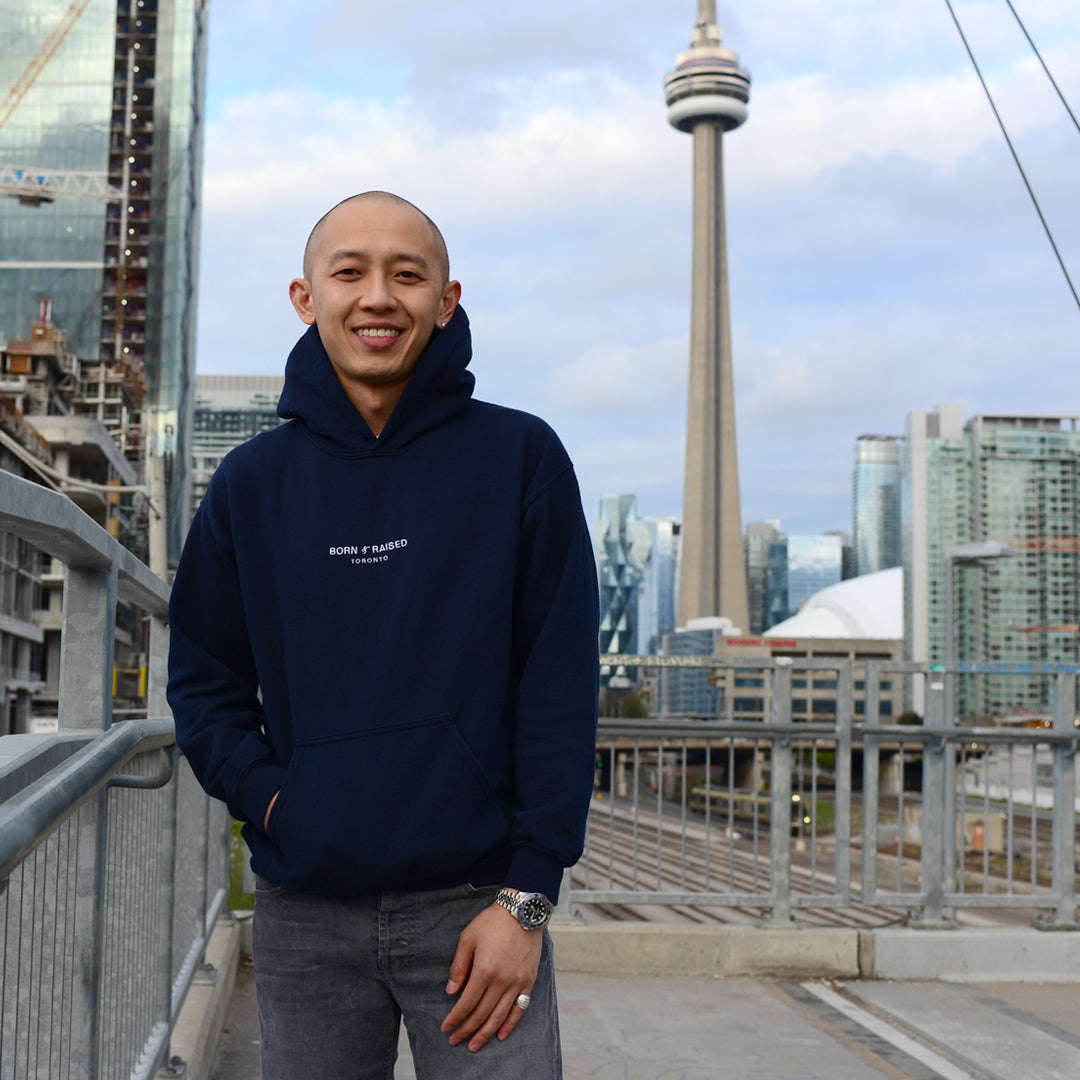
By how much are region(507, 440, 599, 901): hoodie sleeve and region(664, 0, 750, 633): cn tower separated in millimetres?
107792

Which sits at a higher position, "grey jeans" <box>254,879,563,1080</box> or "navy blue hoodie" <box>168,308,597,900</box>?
"navy blue hoodie" <box>168,308,597,900</box>

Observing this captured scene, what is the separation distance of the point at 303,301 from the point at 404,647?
0.67 meters

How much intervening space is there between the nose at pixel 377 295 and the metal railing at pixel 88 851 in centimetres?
55

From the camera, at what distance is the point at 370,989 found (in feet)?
6.58

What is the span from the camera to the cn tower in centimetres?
10894

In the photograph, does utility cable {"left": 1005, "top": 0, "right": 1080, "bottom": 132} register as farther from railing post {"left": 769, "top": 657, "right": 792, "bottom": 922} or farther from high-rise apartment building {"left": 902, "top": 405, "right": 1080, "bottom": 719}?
high-rise apartment building {"left": 902, "top": 405, "right": 1080, "bottom": 719}

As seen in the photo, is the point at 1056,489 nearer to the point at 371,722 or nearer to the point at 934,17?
the point at 934,17

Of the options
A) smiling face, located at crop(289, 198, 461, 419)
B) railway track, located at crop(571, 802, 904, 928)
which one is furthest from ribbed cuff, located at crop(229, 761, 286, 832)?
railway track, located at crop(571, 802, 904, 928)

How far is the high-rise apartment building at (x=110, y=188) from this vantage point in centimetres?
8275

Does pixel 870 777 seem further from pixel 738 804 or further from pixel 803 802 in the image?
pixel 738 804

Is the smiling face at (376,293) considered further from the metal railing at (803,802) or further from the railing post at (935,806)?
the railing post at (935,806)

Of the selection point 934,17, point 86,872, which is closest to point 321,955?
point 86,872

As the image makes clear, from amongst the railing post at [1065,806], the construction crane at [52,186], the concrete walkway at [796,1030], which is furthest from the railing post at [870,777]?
the construction crane at [52,186]

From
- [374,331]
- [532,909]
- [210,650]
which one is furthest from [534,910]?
[374,331]
